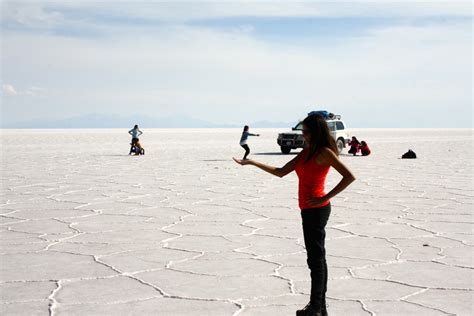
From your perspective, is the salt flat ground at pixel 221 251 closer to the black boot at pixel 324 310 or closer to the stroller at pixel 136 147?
the black boot at pixel 324 310

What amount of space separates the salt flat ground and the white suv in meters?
13.8

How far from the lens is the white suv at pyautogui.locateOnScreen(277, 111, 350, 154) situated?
88.3 ft

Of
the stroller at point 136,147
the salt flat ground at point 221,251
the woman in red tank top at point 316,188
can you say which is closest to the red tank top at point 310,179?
the woman in red tank top at point 316,188

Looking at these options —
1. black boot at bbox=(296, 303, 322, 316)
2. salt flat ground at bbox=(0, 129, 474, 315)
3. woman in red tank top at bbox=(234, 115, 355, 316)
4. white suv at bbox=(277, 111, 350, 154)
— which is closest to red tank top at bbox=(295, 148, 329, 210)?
woman in red tank top at bbox=(234, 115, 355, 316)

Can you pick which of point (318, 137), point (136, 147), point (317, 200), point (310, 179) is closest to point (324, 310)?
point (317, 200)

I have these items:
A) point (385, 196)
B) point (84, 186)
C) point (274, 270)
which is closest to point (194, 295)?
point (274, 270)

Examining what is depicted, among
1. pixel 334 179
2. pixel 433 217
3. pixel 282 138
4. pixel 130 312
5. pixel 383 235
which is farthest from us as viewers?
pixel 282 138

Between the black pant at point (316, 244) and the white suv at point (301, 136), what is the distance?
22.2m

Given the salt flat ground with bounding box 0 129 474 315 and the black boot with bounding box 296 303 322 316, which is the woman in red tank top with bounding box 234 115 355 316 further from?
the salt flat ground with bounding box 0 129 474 315

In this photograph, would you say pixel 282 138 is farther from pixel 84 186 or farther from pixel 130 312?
pixel 130 312

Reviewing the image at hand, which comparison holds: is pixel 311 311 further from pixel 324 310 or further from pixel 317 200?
pixel 317 200

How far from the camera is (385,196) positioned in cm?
1180

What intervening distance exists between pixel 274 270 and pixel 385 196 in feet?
20.3

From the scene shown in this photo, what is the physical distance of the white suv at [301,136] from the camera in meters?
26.9
